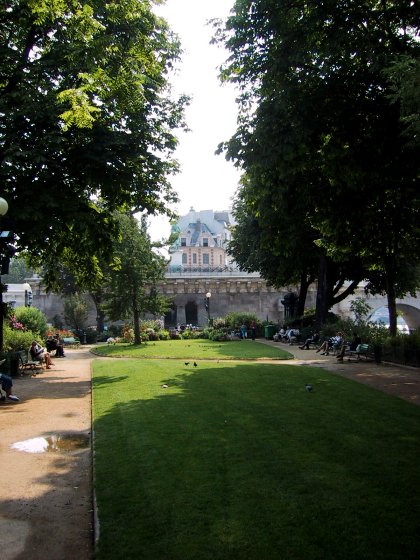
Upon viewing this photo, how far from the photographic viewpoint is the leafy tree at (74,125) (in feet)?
44.7

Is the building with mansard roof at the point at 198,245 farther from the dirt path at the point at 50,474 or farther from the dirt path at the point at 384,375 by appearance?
the dirt path at the point at 50,474

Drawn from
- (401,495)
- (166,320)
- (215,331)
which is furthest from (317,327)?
(166,320)

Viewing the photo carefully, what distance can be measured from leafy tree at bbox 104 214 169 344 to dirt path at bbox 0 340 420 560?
16.8 meters

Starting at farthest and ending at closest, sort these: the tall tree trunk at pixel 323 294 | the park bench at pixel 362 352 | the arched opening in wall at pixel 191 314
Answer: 1. the arched opening in wall at pixel 191 314
2. the tall tree trunk at pixel 323 294
3. the park bench at pixel 362 352

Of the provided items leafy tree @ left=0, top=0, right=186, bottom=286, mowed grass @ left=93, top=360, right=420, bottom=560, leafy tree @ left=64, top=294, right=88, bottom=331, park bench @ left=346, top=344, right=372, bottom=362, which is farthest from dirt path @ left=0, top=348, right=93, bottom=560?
leafy tree @ left=64, top=294, right=88, bottom=331

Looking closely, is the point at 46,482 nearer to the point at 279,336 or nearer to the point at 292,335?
the point at 292,335

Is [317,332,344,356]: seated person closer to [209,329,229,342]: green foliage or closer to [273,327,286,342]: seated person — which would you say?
[273,327,286,342]: seated person

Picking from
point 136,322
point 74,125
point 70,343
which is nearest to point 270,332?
point 136,322

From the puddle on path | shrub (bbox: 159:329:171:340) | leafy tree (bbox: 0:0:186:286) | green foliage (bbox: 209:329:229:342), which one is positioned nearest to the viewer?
the puddle on path

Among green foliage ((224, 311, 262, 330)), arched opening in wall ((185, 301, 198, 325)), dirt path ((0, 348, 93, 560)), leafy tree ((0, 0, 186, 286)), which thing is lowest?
dirt path ((0, 348, 93, 560))

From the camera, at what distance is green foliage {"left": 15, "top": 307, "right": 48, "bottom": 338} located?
3033 centimetres

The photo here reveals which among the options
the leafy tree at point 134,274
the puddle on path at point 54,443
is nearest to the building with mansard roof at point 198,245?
the leafy tree at point 134,274

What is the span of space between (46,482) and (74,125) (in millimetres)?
11614

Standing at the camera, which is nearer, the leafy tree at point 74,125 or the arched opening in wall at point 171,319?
the leafy tree at point 74,125
